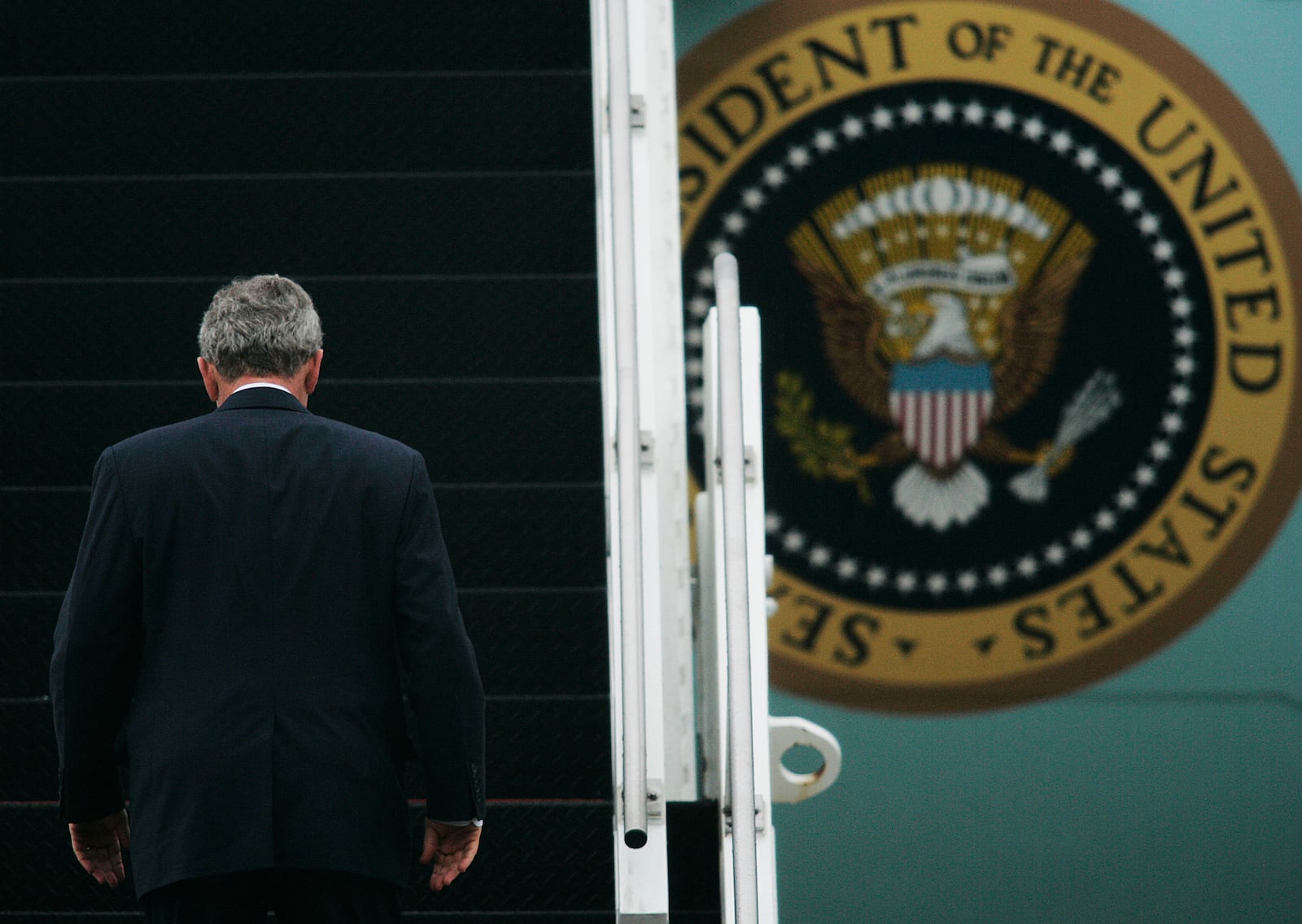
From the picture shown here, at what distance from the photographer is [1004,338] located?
4266 millimetres

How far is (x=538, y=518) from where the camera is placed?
2846 millimetres

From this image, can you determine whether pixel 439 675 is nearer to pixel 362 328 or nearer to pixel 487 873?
pixel 487 873

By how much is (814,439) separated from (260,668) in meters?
2.57

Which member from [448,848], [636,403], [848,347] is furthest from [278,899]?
[848,347]

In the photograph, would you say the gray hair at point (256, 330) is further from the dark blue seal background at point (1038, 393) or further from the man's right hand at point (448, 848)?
the dark blue seal background at point (1038, 393)

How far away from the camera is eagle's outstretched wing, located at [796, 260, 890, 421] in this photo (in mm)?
4262

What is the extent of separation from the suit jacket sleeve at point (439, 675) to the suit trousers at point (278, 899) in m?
0.12

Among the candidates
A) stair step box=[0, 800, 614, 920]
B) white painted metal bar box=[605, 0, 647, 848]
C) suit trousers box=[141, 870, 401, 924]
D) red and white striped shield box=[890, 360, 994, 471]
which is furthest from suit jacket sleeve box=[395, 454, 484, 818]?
red and white striped shield box=[890, 360, 994, 471]

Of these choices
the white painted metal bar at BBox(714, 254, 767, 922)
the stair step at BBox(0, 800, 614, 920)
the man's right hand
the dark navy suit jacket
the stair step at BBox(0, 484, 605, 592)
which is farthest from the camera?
the stair step at BBox(0, 484, 605, 592)

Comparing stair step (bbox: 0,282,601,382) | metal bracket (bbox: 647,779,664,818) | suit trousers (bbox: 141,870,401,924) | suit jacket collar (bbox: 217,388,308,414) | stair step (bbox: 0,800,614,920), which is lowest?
stair step (bbox: 0,800,614,920)

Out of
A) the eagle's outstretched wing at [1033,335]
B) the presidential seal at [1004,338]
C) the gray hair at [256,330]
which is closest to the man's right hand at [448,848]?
the gray hair at [256,330]

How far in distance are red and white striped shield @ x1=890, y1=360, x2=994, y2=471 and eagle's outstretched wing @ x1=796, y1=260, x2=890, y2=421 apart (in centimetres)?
4

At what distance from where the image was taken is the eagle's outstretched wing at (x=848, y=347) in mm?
4262

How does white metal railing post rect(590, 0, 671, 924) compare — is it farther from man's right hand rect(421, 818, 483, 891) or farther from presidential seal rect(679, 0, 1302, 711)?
presidential seal rect(679, 0, 1302, 711)
